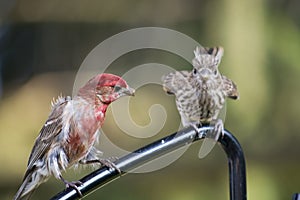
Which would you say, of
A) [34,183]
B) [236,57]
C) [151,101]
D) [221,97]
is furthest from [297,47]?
[34,183]

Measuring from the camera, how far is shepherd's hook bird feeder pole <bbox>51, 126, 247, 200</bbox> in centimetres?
162

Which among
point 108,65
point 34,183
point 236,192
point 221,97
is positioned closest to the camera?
point 236,192

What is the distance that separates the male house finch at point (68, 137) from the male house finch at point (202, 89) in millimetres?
523

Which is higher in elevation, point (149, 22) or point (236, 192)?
point (149, 22)

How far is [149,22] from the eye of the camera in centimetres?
408

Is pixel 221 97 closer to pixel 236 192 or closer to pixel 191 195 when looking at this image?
pixel 236 192

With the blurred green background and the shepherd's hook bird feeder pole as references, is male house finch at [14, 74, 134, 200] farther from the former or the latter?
the blurred green background

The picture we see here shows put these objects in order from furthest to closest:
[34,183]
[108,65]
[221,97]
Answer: [108,65], [221,97], [34,183]

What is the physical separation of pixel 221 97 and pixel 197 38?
1.56 m

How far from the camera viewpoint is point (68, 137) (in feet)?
6.42

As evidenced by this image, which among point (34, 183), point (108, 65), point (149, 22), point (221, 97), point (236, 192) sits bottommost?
point (236, 192)

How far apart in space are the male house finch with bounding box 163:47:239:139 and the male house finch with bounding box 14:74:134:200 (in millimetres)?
523

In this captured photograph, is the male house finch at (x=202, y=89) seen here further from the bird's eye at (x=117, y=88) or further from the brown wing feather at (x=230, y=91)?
the bird's eye at (x=117, y=88)

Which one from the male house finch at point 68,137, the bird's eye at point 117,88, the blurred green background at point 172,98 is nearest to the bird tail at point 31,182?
the male house finch at point 68,137
